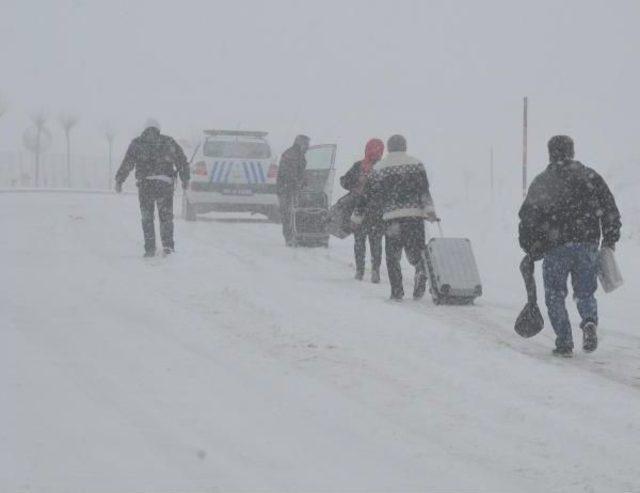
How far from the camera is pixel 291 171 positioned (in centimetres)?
1655

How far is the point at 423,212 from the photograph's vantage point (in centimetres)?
1080

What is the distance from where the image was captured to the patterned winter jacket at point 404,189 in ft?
35.4

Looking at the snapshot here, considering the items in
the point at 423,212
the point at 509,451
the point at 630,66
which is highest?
the point at 630,66

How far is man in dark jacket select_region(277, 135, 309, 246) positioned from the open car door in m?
0.21

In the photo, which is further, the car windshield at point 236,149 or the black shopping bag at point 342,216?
the car windshield at point 236,149

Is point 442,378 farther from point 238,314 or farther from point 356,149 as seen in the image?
point 356,149

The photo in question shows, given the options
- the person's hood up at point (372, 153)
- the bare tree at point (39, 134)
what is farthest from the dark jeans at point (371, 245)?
the bare tree at point (39, 134)

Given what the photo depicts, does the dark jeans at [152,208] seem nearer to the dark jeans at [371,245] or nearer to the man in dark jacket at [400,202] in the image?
the dark jeans at [371,245]

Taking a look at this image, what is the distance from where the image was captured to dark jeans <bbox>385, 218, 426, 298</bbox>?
426 inches

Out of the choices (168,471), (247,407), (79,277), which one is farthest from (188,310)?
(168,471)

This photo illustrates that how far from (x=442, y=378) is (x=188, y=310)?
9.61 feet

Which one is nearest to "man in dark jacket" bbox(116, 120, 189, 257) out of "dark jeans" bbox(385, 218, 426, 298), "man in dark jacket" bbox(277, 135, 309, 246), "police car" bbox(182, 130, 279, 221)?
"man in dark jacket" bbox(277, 135, 309, 246)

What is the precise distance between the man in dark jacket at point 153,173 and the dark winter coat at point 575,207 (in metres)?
6.33

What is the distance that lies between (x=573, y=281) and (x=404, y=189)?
2.88 meters
